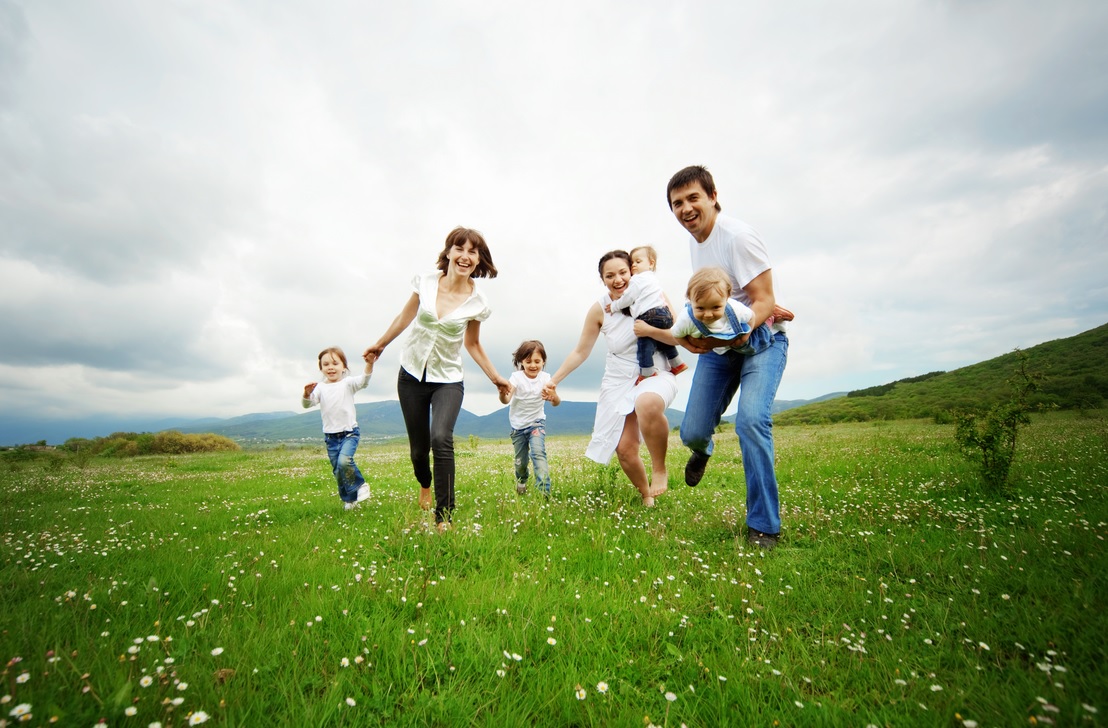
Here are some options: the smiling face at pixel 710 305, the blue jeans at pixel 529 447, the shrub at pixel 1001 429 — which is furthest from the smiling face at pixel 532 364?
the shrub at pixel 1001 429

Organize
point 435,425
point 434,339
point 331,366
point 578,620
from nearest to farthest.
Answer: point 578,620, point 435,425, point 434,339, point 331,366

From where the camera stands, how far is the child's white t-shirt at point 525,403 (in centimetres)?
806

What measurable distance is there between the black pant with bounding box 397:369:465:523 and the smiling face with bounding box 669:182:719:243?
10.9 ft

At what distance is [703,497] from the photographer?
6820 mm

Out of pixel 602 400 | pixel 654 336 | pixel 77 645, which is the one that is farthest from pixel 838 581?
pixel 77 645

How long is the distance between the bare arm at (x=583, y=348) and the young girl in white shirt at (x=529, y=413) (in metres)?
0.66

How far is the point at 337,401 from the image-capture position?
7.75 m

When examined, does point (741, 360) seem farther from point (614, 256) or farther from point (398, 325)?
point (398, 325)

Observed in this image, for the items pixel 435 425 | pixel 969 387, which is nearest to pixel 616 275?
pixel 435 425

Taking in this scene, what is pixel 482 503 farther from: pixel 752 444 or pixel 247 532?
pixel 752 444

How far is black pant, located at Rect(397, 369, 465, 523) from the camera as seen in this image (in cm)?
507

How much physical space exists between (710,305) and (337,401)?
6.53m

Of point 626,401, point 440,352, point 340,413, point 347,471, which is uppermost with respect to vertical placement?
point 440,352

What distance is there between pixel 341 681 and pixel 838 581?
11.8ft
